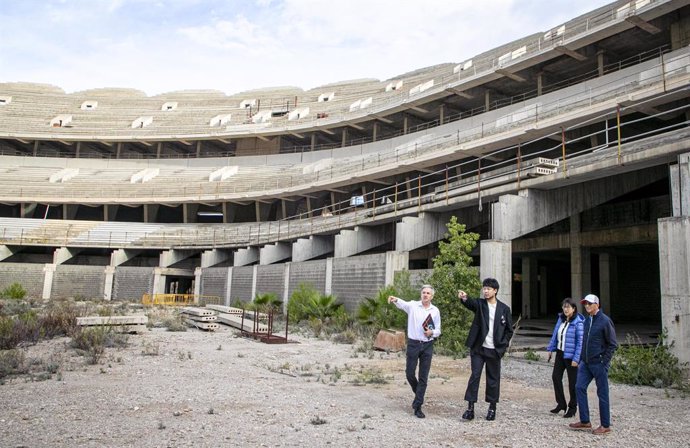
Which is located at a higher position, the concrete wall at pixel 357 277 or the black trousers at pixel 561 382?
the concrete wall at pixel 357 277

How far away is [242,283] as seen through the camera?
104ft

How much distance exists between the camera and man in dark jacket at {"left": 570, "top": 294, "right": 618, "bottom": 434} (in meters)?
6.03

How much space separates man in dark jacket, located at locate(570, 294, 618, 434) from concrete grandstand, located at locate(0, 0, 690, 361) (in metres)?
5.42

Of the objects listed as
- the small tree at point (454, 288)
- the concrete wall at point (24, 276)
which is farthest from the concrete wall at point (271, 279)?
the concrete wall at point (24, 276)

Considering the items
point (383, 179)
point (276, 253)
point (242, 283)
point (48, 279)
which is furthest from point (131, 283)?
point (383, 179)

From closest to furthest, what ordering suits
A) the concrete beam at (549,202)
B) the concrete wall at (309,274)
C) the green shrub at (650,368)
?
the green shrub at (650,368), the concrete beam at (549,202), the concrete wall at (309,274)

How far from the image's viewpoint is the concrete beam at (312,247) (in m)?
29.3

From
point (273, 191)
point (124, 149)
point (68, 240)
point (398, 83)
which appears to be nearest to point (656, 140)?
point (273, 191)

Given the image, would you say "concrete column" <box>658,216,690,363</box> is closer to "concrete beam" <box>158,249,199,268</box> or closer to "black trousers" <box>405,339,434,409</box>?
"black trousers" <box>405,339,434,409</box>

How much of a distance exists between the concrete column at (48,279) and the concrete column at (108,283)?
3.61 meters

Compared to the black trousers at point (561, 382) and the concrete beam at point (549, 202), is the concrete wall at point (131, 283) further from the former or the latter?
the black trousers at point (561, 382)

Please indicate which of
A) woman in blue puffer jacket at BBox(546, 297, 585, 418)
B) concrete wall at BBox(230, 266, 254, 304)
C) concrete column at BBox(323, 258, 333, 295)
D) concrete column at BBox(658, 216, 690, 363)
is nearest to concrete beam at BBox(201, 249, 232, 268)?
concrete wall at BBox(230, 266, 254, 304)

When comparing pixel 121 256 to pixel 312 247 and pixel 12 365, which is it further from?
pixel 12 365

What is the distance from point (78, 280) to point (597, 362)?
37436 millimetres
